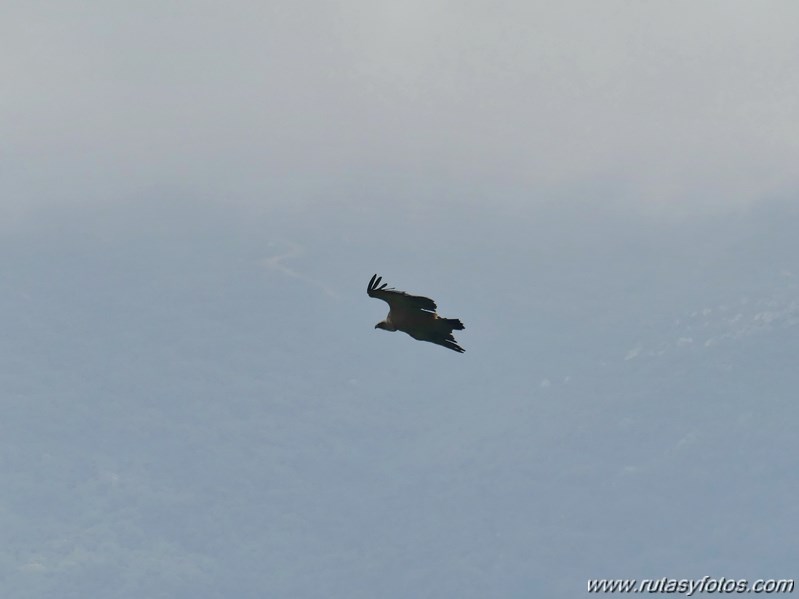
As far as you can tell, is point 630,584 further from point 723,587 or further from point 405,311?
point 405,311

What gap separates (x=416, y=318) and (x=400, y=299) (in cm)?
169

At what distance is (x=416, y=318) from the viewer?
65875mm

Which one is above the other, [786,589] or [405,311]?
[786,589]

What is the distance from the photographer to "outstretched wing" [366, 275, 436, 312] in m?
63.6

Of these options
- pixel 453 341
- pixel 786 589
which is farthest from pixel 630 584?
pixel 453 341

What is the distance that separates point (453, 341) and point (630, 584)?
1685 inches

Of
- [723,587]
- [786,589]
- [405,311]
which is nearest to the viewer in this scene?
[405,311]

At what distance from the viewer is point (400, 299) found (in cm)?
6456

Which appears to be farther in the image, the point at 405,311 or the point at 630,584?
the point at 630,584

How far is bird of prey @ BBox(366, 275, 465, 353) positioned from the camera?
64188 millimetres

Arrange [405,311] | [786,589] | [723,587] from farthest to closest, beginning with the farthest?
[786,589] < [723,587] < [405,311]

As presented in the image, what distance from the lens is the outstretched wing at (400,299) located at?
209ft

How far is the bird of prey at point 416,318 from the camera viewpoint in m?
64.2

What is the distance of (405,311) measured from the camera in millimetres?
65562
